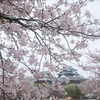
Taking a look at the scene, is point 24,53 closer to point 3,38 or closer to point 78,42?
point 78,42

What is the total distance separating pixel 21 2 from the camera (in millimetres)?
2213

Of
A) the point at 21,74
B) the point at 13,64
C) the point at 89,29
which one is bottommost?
the point at 21,74

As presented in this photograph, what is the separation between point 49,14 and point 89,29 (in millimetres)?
1170

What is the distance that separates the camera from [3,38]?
378 centimetres

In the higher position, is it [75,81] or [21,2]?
[21,2]

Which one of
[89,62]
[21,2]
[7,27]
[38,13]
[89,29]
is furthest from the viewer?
[89,62]

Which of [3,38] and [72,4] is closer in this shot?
[72,4]

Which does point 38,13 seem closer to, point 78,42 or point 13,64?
point 13,64

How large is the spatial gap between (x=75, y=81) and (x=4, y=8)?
1881cm

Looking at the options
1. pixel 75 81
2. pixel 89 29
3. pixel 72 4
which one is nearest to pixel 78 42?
pixel 89 29

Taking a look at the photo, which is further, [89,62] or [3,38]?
[89,62]

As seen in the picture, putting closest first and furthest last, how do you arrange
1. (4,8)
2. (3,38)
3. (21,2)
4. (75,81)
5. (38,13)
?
(38,13) < (4,8) < (21,2) < (3,38) < (75,81)

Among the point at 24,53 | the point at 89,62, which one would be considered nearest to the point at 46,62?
the point at 24,53

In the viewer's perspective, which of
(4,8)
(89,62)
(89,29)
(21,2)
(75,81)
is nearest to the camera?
(4,8)
